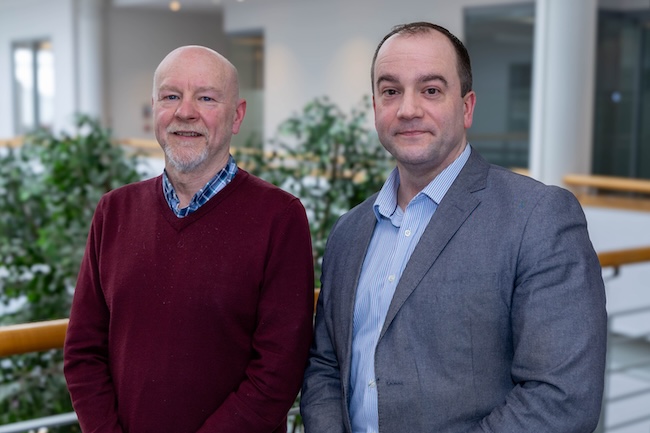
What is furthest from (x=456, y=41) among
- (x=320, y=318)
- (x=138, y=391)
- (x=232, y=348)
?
(x=138, y=391)

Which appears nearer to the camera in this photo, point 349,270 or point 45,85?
point 349,270

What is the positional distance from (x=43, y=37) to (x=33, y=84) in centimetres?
150

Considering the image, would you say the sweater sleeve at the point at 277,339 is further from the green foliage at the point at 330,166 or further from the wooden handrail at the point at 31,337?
the green foliage at the point at 330,166

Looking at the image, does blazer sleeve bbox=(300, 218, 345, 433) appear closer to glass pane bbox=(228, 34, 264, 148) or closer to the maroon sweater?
the maroon sweater

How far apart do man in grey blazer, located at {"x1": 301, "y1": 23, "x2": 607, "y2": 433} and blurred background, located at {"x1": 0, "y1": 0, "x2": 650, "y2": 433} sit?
1015 mm

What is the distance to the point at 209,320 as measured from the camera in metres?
1.85

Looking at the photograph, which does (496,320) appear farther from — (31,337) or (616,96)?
(616,96)

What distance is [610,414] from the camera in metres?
6.70

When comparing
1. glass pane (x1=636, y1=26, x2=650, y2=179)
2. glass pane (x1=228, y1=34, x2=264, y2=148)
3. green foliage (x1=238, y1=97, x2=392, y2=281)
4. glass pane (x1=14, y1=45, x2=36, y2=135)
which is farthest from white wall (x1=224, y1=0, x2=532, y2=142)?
green foliage (x1=238, y1=97, x2=392, y2=281)

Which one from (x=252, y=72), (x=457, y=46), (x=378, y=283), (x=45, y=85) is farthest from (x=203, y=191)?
(x=45, y=85)

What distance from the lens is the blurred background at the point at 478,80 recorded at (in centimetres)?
743

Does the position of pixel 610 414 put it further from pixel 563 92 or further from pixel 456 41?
pixel 456 41

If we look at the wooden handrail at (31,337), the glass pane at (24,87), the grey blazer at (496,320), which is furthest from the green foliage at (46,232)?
the glass pane at (24,87)

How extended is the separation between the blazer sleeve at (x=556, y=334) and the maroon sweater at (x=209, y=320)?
0.50 meters
